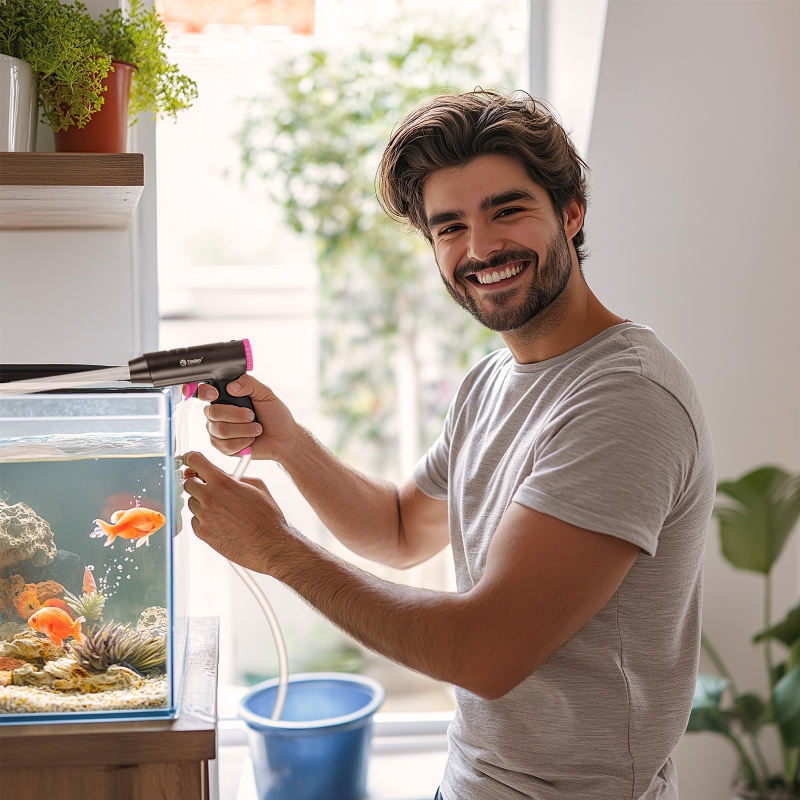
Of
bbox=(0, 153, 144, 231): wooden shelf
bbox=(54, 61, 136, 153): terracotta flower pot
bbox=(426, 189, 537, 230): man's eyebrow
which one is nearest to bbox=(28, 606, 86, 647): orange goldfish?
bbox=(0, 153, 144, 231): wooden shelf

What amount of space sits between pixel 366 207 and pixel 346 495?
1.31m

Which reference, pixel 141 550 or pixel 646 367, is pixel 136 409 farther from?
pixel 646 367

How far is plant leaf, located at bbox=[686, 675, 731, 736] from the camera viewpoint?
5.31 ft

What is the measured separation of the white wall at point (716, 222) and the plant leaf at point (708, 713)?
0.76 feet

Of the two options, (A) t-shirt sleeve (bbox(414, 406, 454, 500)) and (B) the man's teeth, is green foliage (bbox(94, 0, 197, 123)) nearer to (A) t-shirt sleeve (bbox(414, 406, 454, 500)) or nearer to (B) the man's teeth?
(B) the man's teeth

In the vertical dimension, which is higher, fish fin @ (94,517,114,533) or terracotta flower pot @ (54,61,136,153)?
terracotta flower pot @ (54,61,136,153)

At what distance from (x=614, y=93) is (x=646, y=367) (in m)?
0.80

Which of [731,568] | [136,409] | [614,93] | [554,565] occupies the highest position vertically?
[614,93]

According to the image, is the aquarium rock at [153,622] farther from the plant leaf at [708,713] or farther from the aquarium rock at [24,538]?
the plant leaf at [708,713]

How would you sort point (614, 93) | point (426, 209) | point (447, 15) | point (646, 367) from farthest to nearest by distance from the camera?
point (447, 15)
point (614, 93)
point (426, 209)
point (646, 367)

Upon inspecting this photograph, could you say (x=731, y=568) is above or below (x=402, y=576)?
above

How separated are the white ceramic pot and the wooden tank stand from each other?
27.8 inches

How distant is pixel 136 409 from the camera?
0.93m

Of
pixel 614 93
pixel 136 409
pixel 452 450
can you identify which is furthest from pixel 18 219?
pixel 614 93
